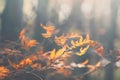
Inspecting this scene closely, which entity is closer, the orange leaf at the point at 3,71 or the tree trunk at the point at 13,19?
the orange leaf at the point at 3,71

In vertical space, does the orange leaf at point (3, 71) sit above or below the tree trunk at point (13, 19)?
below

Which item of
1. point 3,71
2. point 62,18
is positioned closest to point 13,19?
point 3,71

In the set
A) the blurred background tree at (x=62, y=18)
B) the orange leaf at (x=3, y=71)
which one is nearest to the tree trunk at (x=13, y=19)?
the blurred background tree at (x=62, y=18)

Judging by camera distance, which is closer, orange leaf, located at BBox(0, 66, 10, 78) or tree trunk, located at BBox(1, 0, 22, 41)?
orange leaf, located at BBox(0, 66, 10, 78)

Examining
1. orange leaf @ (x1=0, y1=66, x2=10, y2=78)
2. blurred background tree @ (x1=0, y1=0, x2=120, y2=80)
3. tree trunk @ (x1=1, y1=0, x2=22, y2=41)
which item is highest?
blurred background tree @ (x1=0, y1=0, x2=120, y2=80)

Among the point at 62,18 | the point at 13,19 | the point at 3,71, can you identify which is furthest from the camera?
the point at 62,18

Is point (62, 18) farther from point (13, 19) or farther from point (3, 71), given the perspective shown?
point (3, 71)

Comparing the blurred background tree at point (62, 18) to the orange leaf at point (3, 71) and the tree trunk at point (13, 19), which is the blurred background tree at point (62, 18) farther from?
the orange leaf at point (3, 71)

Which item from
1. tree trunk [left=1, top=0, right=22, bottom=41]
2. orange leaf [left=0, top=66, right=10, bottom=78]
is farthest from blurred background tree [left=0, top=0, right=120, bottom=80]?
orange leaf [left=0, top=66, right=10, bottom=78]

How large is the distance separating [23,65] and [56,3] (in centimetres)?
650

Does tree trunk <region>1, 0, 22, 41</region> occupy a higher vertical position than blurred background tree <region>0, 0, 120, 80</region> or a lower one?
lower

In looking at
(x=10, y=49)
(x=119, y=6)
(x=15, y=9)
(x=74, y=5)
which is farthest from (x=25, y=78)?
(x=74, y=5)

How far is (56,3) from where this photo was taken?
844 cm

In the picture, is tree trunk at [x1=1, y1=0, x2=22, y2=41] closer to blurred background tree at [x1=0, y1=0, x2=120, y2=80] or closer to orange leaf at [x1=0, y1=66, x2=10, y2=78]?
blurred background tree at [x1=0, y1=0, x2=120, y2=80]
